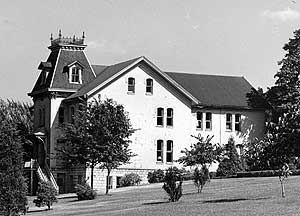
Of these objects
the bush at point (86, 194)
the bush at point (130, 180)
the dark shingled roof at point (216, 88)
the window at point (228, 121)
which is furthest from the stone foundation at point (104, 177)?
the bush at point (86, 194)

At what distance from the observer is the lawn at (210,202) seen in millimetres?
37219

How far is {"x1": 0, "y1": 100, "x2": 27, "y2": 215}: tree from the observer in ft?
131

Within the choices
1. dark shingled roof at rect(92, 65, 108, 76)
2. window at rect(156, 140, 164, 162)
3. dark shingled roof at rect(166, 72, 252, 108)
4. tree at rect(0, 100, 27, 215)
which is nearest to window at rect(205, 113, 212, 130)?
dark shingled roof at rect(166, 72, 252, 108)

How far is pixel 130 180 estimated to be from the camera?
235 feet

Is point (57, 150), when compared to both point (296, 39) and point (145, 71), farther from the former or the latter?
point (296, 39)

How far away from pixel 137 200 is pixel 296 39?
115 feet

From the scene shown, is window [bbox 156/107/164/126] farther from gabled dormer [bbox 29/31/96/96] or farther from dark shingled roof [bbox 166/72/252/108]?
gabled dormer [bbox 29/31/96/96]

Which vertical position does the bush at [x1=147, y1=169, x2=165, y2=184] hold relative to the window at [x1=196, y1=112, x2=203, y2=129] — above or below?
below

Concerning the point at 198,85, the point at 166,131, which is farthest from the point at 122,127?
the point at 198,85

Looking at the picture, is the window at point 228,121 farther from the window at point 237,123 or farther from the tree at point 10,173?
the tree at point 10,173

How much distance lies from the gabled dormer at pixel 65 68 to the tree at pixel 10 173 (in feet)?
118

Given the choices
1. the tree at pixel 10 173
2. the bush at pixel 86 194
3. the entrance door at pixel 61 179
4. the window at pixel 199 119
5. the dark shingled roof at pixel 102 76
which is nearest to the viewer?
the tree at pixel 10 173

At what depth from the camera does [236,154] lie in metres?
76.2

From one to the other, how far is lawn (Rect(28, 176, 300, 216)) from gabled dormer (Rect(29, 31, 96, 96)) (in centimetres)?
1920
